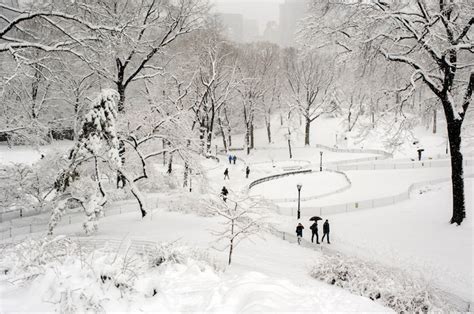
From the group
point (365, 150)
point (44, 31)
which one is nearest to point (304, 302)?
point (44, 31)

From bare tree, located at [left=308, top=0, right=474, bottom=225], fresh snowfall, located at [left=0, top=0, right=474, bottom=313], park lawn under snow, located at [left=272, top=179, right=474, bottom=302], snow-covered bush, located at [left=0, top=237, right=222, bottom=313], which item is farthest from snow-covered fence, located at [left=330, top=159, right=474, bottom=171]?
snow-covered bush, located at [left=0, top=237, right=222, bottom=313]

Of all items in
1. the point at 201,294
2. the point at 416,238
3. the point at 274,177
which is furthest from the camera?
the point at 274,177

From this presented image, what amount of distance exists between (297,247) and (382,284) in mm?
7352

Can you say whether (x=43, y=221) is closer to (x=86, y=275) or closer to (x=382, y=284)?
(x=86, y=275)

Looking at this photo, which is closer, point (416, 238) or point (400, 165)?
point (416, 238)

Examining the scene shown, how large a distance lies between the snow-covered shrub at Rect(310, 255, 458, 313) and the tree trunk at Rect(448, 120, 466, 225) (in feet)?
26.8

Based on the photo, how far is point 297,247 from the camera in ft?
54.0

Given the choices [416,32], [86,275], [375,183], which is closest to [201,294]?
[86,275]

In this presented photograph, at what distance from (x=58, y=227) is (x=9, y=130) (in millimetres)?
6084

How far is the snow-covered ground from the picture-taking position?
6715mm

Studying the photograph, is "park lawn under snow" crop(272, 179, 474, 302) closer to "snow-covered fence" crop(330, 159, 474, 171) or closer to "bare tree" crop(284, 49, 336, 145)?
"snow-covered fence" crop(330, 159, 474, 171)

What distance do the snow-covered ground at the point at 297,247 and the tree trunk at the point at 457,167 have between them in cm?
65

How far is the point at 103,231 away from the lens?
54.9 feet

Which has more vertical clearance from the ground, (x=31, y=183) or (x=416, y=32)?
(x=416, y=32)
